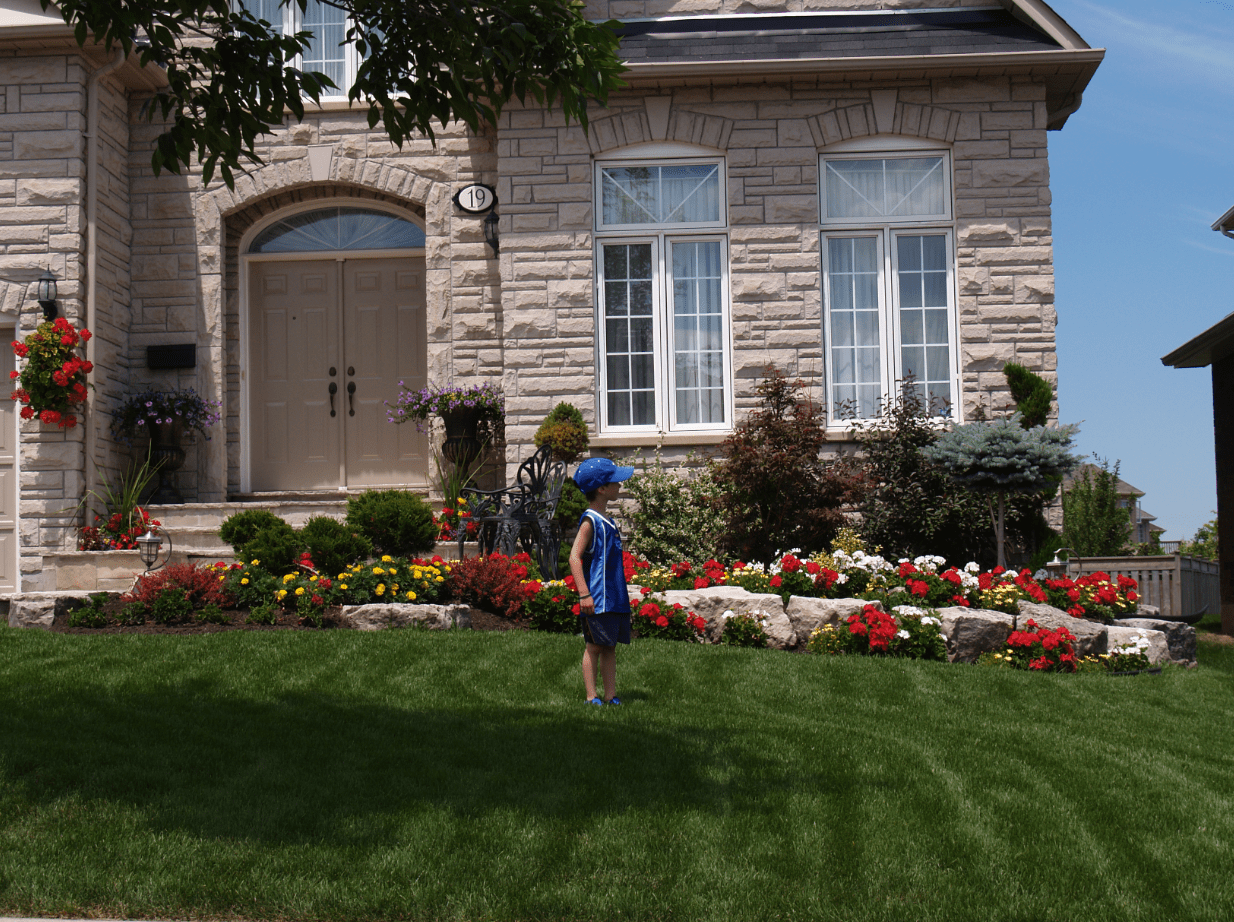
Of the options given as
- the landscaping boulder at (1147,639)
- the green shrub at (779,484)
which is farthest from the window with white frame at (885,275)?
the landscaping boulder at (1147,639)

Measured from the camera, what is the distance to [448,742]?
15.7 feet

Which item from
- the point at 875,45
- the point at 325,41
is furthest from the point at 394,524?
the point at 875,45

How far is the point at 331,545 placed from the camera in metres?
8.20

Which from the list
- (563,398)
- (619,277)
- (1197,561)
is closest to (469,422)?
(563,398)

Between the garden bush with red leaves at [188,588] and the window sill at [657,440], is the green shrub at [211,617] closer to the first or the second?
the garden bush with red leaves at [188,588]

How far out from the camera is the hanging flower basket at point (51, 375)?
32.1 ft

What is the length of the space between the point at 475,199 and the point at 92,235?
3.62 meters

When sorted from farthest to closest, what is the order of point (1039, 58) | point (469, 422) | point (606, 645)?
1. point (469, 422)
2. point (1039, 58)
3. point (606, 645)

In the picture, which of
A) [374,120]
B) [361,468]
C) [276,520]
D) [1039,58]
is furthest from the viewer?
[361,468]

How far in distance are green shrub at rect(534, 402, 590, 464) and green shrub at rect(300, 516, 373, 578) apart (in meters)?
2.05

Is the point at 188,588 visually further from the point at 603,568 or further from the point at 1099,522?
the point at 1099,522

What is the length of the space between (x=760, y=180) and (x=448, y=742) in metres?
7.24

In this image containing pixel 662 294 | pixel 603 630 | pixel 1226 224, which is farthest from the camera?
pixel 1226 224

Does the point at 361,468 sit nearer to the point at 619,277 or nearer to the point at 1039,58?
the point at 619,277
